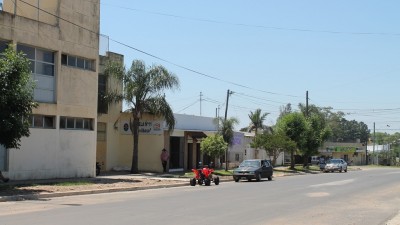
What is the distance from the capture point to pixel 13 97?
791 inches

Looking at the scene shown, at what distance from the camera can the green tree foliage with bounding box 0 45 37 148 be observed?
19.8 m

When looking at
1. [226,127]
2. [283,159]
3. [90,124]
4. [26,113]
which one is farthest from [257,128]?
[26,113]

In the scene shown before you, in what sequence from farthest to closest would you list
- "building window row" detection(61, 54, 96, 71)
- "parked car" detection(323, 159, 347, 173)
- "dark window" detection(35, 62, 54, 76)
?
"parked car" detection(323, 159, 347, 173) < "building window row" detection(61, 54, 96, 71) < "dark window" detection(35, 62, 54, 76)

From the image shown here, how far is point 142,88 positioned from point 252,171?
970cm

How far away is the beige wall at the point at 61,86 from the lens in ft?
86.6

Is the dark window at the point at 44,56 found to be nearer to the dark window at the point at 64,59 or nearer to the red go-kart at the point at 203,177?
the dark window at the point at 64,59

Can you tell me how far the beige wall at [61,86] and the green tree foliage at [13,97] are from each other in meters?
5.47

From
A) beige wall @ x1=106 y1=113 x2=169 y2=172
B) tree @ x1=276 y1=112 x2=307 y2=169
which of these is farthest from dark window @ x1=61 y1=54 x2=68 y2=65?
tree @ x1=276 y1=112 x2=307 y2=169

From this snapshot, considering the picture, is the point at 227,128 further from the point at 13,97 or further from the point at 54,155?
the point at 13,97

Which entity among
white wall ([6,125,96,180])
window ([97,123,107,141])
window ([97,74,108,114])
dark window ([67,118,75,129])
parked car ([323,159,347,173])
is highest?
window ([97,74,108,114])

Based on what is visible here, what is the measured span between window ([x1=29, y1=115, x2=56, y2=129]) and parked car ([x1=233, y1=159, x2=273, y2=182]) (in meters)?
12.0

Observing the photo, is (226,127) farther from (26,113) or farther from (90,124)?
(26,113)

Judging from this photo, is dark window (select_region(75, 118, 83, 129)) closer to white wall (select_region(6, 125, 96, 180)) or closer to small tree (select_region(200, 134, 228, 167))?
white wall (select_region(6, 125, 96, 180))

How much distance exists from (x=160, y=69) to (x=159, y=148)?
6.84m
